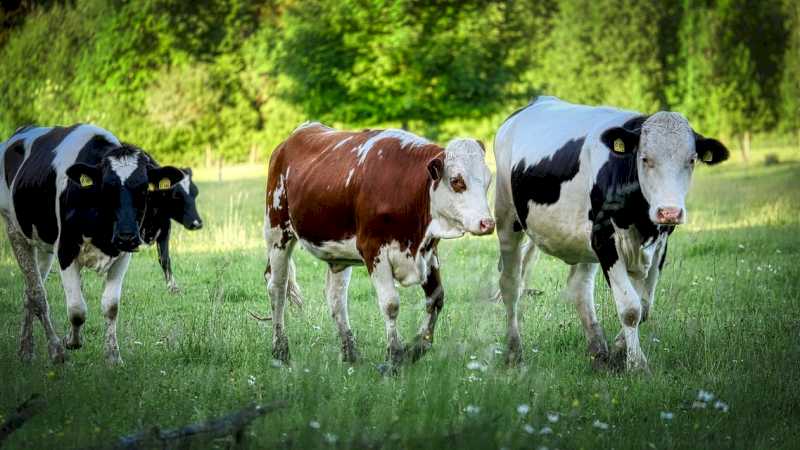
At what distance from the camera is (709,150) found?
814 centimetres

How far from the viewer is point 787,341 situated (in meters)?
8.88

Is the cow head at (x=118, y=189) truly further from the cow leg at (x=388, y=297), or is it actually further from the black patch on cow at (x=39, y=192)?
the cow leg at (x=388, y=297)

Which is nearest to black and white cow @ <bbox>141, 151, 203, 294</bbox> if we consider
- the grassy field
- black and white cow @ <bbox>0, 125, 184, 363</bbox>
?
black and white cow @ <bbox>0, 125, 184, 363</bbox>

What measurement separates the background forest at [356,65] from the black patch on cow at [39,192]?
19797 millimetres

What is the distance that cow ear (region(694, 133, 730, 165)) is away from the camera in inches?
320

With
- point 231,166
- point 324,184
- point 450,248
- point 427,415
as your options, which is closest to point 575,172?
point 324,184

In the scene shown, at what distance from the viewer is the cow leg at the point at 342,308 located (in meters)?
8.79

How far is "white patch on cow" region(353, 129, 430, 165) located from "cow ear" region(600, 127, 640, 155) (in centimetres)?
138

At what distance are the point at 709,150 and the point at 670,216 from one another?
2.75 feet

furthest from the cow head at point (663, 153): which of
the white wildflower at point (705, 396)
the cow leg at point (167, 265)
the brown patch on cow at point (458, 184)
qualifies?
the cow leg at point (167, 265)

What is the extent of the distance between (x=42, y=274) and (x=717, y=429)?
6.39m

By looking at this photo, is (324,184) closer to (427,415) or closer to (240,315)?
(240,315)

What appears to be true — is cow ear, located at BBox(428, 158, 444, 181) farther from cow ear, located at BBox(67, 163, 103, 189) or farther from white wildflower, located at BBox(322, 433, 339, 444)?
white wildflower, located at BBox(322, 433, 339, 444)

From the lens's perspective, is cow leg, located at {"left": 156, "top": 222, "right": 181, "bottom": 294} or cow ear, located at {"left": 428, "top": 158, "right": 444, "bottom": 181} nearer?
cow ear, located at {"left": 428, "top": 158, "right": 444, "bottom": 181}
